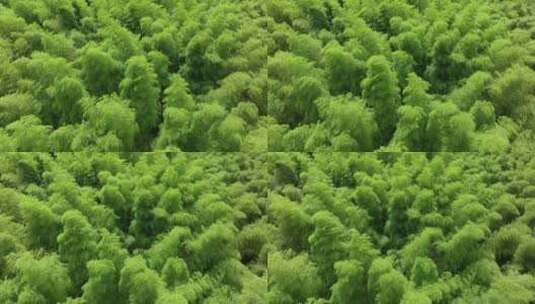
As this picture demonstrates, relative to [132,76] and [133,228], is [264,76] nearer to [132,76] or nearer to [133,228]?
[132,76]

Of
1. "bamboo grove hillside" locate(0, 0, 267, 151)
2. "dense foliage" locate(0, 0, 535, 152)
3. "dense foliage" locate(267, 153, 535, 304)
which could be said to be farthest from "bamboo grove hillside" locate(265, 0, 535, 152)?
"bamboo grove hillside" locate(0, 0, 267, 151)

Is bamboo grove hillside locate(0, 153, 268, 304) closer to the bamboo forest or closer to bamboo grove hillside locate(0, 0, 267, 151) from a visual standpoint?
the bamboo forest

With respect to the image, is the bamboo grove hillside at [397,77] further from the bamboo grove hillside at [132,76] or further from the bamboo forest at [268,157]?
the bamboo grove hillside at [132,76]

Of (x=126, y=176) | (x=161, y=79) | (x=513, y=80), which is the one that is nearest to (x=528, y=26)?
(x=513, y=80)

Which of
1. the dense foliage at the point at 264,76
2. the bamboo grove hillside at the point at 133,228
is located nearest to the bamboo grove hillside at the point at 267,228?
the bamboo grove hillside at the point at 133,228

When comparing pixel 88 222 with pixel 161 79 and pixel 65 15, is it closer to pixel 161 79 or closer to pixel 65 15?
pixel 161 79
